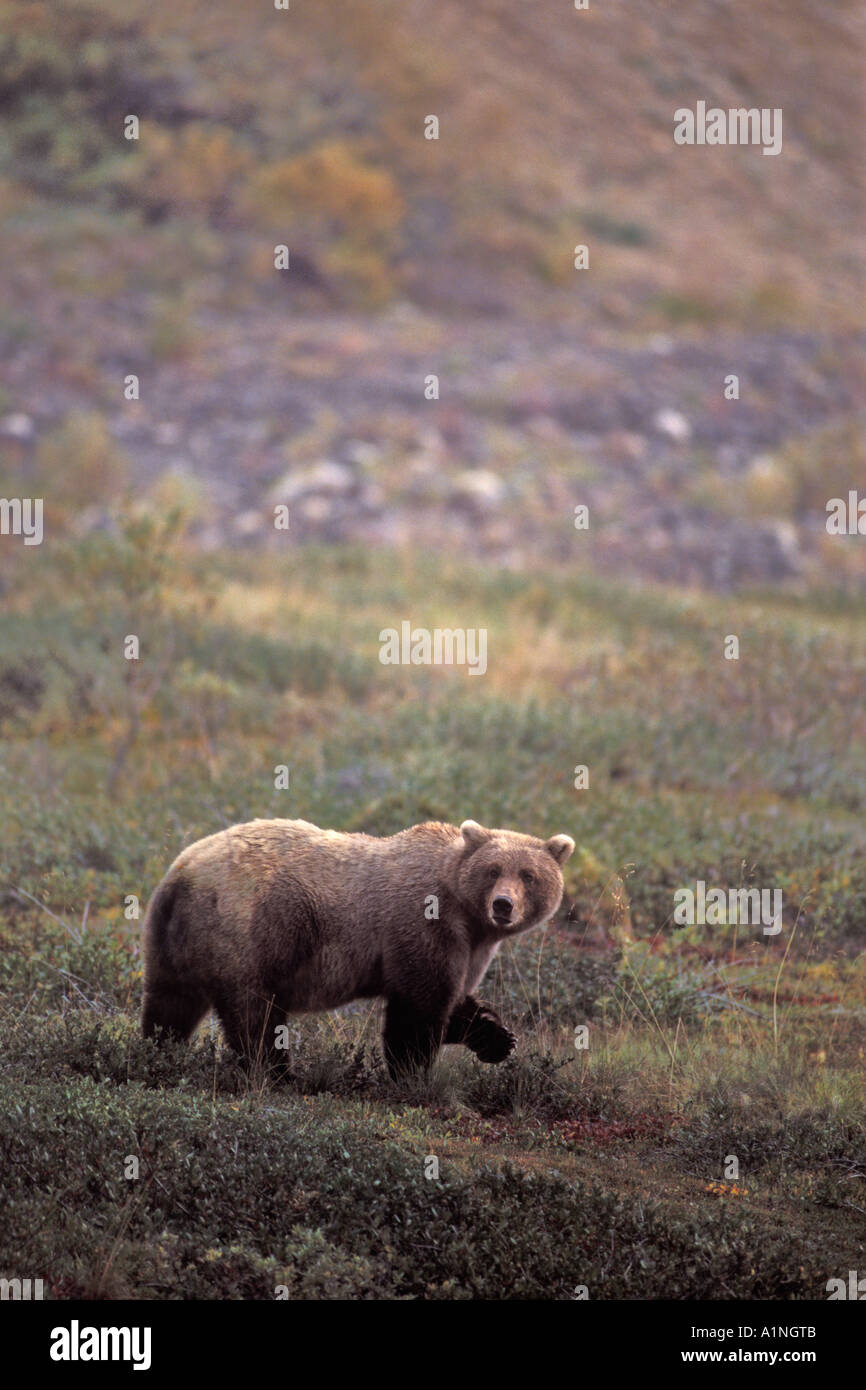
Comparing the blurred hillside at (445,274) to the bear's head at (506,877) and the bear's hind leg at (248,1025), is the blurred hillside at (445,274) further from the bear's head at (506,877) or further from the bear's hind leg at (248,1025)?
the bear's hind leg at (248,1025)

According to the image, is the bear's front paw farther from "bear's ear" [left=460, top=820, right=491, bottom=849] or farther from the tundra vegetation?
"bear's ear" [left=460, top=820, right=491, bottom=849]

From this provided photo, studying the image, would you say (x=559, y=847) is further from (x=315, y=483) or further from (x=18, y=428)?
(x=18, y=428)

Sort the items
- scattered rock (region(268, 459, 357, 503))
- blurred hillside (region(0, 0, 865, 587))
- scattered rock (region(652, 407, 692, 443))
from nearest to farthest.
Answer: scattered rock (region(268, 459, 357, 503))
blurred hillside (region(0, 0, 865, 587))
scattered rock (region(652, 407, 692, 443))

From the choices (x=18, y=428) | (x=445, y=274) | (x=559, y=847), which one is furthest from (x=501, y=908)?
(x=445, y=274)

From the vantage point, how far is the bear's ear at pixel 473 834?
7332 mm

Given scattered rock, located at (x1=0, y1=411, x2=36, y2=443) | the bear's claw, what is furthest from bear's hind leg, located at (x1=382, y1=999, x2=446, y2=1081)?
scattered rock, located at (x1=0, y1=411, x2=36, y2=443)

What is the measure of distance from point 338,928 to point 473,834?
2.56 ft

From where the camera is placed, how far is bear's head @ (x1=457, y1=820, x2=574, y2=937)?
7.24 m

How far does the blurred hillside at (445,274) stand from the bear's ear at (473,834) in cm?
1684

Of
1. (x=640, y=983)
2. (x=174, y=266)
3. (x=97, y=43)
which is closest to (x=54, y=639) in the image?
(x=640, y=983)

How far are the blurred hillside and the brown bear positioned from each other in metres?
16.8
